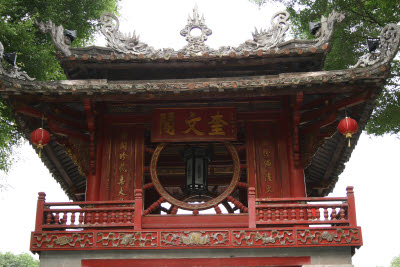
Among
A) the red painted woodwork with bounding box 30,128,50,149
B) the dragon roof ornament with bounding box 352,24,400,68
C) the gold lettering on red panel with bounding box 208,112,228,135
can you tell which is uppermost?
the dragon roof ornament with bounding box 352,24,400,68

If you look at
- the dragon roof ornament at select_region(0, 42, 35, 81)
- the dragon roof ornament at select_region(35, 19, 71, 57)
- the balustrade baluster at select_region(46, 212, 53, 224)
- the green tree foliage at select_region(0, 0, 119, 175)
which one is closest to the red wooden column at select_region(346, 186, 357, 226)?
the balustrade baluster at select_region(46, 212, 53, 224)

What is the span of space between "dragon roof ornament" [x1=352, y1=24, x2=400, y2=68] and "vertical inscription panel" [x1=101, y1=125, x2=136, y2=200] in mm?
4105

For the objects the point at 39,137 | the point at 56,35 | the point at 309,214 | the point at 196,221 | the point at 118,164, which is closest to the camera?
the point at 309,214

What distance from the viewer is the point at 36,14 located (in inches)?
563

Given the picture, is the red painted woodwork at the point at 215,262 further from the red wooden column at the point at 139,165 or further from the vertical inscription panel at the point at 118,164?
the vertical inscription panel at the point at 118,164

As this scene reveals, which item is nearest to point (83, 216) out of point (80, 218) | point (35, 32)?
point (80, 218)

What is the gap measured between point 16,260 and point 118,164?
3442 cm

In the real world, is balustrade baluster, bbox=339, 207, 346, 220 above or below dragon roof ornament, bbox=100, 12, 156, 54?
below

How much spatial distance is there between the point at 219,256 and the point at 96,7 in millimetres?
10590

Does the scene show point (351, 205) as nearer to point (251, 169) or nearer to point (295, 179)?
point (295, 179)

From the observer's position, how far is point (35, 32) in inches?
620

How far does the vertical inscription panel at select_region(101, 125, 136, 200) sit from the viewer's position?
9.80 metres

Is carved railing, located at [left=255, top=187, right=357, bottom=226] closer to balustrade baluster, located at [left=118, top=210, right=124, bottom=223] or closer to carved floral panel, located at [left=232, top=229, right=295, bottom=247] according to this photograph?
carved floral panel, located at [left=232, top=229, right=295, bottom=247]

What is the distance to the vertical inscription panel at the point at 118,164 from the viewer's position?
9.80m
